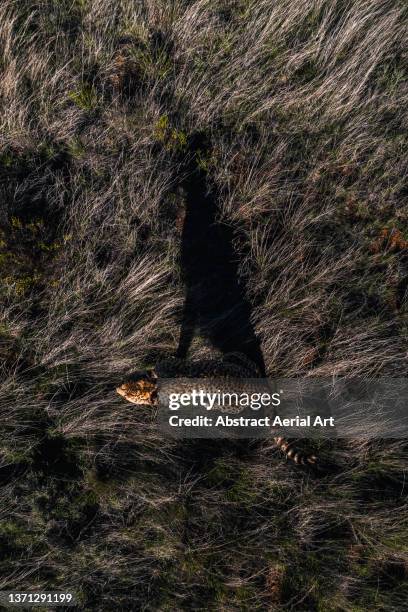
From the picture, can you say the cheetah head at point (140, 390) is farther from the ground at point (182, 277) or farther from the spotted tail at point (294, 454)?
the spotted tail at point (294, 454)

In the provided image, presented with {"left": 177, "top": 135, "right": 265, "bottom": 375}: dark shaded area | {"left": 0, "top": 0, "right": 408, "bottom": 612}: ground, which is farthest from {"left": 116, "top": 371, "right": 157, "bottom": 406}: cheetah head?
{"left": 177, "top": 135, "right": 265, "bottom": 375}: dark shaded area

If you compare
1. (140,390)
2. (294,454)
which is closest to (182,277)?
(140,390)

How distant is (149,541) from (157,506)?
303mm

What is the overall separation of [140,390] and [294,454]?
53.4 inches

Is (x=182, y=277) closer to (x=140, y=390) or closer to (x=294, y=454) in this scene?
(x=140, y=390)

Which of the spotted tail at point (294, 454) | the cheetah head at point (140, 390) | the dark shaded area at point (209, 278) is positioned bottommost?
the spotted tail at point (294, 454)

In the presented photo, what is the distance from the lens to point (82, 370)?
144 inches

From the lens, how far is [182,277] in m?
3.84

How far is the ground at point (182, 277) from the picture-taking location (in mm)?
3457

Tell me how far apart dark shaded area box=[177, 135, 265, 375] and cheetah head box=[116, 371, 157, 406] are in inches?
26.5

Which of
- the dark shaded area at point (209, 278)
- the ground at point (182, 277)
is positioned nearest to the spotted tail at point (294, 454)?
the ground at point (182, 277)

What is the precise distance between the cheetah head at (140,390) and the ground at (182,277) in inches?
21.3

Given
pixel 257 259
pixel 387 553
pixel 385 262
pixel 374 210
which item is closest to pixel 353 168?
pixel 374 210

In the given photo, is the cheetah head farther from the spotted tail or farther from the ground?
the spotted tail
